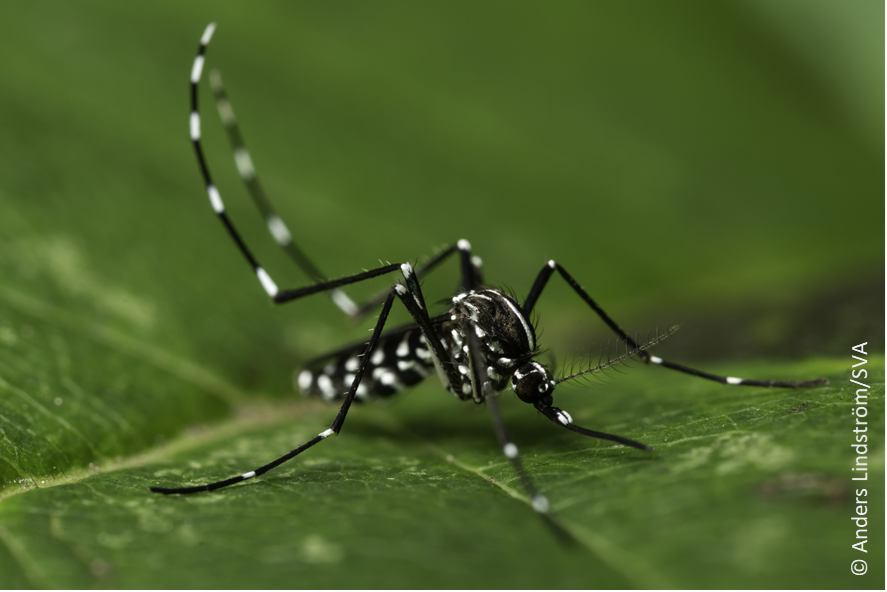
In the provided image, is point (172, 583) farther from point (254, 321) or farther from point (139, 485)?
point (254, 321)

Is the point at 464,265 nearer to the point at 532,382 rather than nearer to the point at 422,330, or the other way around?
the point at 422,330

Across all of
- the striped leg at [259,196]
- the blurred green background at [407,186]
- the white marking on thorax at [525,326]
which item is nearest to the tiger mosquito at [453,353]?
the white marking on thorax at [525,326]

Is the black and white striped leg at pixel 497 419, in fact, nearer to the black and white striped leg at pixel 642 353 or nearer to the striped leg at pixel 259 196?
the black and white striped leg at pixel 642 353

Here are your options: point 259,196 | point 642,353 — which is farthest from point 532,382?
point 259,196

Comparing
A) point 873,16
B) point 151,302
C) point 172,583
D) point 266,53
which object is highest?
point 873,16

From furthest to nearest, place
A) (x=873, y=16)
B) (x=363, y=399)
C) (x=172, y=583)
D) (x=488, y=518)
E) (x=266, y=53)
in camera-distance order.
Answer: (x=873, y=16), (x=266, y=53), (x=363, y=399), (x=488, y=518), (x=172, y=583)

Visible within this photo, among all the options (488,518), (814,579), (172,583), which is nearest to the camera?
(814,579)

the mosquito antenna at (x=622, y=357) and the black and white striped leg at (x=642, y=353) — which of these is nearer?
the black and white striped leg at (x=642, y=353)

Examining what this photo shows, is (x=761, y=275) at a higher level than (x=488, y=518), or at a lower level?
higher

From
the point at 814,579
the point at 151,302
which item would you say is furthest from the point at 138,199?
the point at 814,579
